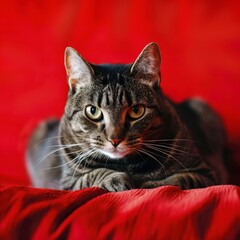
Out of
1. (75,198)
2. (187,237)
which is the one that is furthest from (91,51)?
(187,237)

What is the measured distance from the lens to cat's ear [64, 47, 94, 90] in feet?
3.67

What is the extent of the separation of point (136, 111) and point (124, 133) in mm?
71

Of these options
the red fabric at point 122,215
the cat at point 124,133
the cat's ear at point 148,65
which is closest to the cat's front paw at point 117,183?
the cat at point 124,133

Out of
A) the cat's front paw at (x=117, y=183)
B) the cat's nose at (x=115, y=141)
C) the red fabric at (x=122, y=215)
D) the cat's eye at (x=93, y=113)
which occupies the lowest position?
the cat's front paw at (x=117, y=183)

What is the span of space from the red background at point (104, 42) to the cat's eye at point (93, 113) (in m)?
0.50

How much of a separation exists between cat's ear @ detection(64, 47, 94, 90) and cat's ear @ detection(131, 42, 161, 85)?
0.39 feet

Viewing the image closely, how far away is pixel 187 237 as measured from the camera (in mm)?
756

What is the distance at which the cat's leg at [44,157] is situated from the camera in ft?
4.68

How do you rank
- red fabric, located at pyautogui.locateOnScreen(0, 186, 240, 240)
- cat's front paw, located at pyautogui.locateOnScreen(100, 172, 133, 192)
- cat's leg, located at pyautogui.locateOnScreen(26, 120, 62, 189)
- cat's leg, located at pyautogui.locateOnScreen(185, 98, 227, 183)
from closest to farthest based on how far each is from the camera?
red fabric, located at pyautogui.locateOnScreen(0, 186, 240, 240) → cat's front paw, located at pyautogui.locateOnScreen(100, 172, 133, 192) → cat's leg, located at pyautogui.locateOnScreen(26, 120, 62, 189) → cat's leg, located at pyautogui.locateOnScreen(185, 98, 227, 183)

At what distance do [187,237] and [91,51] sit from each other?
99cm

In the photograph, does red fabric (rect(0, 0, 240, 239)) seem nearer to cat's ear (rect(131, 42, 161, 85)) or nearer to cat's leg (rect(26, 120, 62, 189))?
cat's leg (rect(26, 120, 62, 189))

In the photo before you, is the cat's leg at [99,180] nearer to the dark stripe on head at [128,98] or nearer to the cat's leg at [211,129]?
the dark stripe on head at [128,98]

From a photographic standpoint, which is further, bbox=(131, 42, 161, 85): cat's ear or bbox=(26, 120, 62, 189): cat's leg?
bbox=(26, 120, 62, 189): cat's leg

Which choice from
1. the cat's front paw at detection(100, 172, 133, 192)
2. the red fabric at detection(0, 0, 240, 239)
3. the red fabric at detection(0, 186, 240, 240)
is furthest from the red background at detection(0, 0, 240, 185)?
the red fabric at detection(0, 186, 240, 240)
